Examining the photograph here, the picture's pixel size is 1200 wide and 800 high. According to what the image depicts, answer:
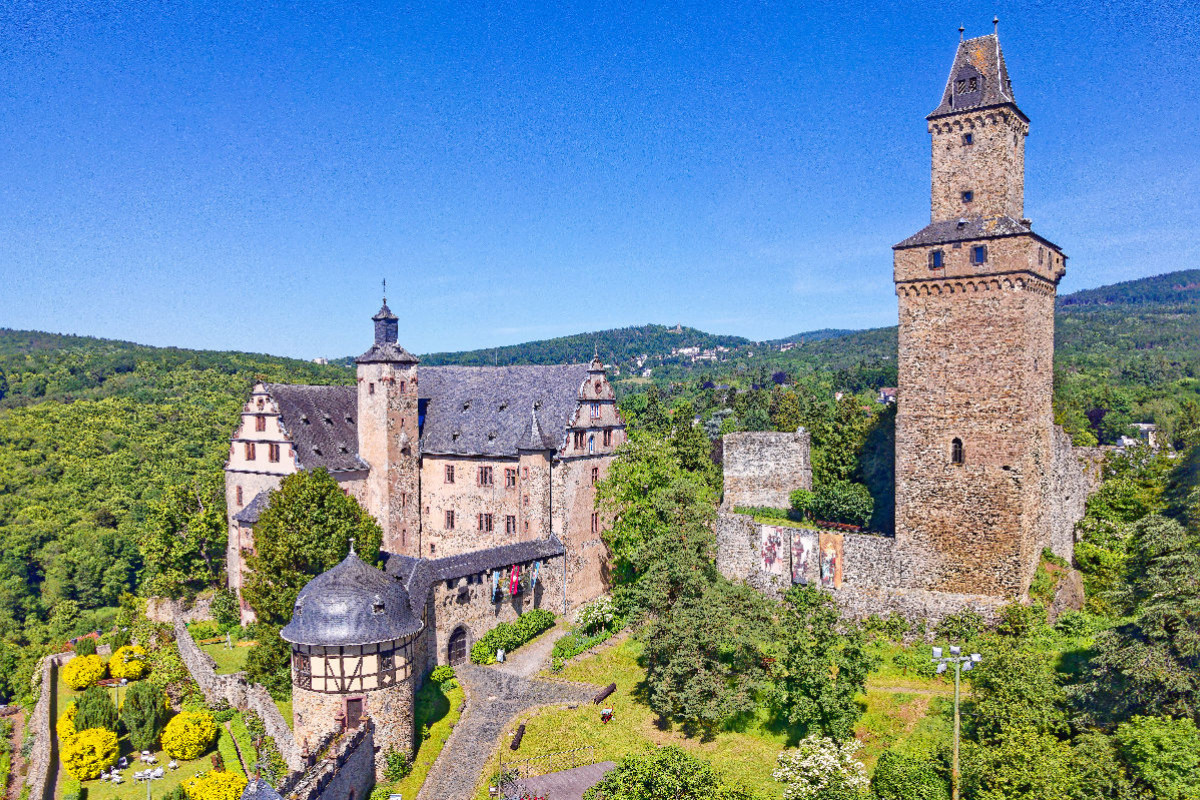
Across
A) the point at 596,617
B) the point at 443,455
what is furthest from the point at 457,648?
the point at 443,455

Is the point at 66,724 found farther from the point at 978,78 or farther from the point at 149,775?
the point at 978,78

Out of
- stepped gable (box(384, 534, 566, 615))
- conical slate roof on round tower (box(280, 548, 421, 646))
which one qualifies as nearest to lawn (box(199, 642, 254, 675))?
stepped gable (box(384, 534, 566, 615))

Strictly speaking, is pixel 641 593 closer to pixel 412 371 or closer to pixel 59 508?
pixel 412 371

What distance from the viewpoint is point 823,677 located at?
26891 mm

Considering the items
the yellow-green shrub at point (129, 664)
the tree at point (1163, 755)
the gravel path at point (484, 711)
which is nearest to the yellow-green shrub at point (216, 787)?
the gravel path at point (484, 711)

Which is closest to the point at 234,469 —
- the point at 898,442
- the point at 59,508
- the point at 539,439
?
the point at 539,439

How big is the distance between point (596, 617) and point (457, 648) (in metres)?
7.49

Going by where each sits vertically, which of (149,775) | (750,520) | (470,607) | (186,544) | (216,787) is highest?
(750,520)

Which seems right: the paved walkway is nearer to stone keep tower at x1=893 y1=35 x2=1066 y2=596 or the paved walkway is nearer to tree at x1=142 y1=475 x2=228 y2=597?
stone keep tower at x1=893 y1=35 x2=1066 y2=596

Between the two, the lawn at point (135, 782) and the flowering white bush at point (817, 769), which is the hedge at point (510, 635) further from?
the flowering white bush at point (817, 769)

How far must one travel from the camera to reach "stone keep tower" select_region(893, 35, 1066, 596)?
32.4m

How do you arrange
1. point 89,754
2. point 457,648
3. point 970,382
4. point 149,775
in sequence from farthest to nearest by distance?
point 457,648
point 89,754
point 149,775
point 970,382

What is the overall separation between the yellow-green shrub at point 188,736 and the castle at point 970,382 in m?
28.4

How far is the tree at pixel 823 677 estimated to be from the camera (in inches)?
1046
